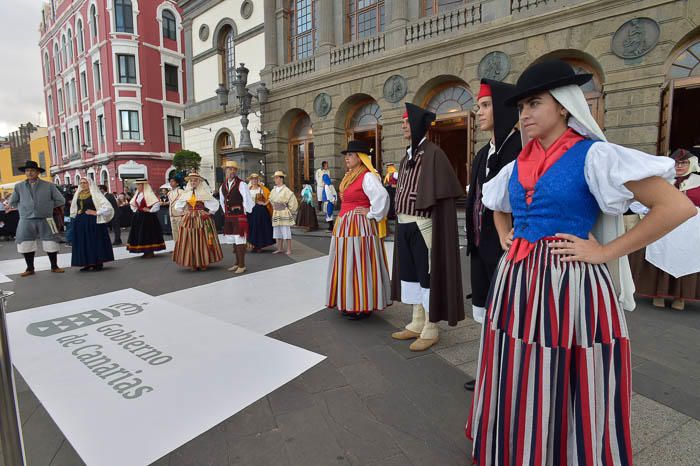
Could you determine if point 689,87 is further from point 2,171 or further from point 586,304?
point 2,171

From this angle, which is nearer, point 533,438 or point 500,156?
point 533,438

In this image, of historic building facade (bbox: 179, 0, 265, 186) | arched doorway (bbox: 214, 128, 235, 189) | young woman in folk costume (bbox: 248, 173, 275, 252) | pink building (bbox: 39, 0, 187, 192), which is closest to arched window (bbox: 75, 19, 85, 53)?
pink building (bbox: 39, 0, 187, 192)

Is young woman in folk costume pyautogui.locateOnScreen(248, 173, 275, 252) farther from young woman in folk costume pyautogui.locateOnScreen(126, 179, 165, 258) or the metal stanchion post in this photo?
the metal stanchion post

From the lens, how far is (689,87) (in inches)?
312

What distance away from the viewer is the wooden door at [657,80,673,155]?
791cm

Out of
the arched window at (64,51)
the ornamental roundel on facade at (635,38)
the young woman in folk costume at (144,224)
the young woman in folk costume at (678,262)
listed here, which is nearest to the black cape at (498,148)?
the young woman in folk costume at (678,262)

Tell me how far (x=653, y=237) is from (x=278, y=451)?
1967mm

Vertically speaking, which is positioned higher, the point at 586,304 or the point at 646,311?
the point at 586,304

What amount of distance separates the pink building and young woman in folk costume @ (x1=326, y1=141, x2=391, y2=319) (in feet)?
91.7

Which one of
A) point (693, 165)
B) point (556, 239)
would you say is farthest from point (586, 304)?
point (693, 165)

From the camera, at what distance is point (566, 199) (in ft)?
4.68

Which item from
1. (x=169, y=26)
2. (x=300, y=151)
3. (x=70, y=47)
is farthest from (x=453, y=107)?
(x=70, y=47)

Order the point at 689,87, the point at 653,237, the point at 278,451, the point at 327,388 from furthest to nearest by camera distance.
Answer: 1. the point at 689,87
2. the point at 327,388
3. the point at 278,451
4. the point at 653,237

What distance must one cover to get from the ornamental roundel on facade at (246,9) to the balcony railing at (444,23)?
28.0 feet
